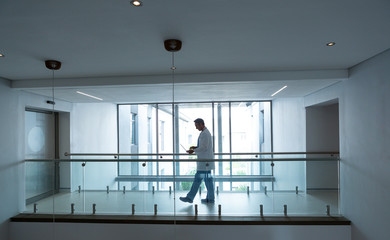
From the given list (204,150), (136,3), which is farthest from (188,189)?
(136,3)

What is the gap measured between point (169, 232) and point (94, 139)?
4.30m

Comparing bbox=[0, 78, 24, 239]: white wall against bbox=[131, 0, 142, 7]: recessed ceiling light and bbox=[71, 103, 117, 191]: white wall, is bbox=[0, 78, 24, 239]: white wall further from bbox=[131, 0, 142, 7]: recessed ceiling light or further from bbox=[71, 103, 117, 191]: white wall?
bbox=[131, 0, 142, 7]: recessed ceiling light

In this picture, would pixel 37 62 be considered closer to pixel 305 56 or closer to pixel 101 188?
pixel 101 188

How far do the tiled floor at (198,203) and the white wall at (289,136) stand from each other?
256 mm

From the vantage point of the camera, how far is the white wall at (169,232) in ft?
13.6

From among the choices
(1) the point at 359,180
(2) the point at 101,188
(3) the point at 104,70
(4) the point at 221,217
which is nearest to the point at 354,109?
(1) the point at 359,180

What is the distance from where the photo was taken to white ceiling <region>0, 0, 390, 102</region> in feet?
6.50

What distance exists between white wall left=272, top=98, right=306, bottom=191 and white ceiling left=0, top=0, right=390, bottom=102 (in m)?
1.77

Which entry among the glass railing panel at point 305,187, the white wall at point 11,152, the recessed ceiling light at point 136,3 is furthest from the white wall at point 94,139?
the recessed ceiling light at point 136,3

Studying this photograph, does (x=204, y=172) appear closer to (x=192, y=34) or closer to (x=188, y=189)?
(x=188, y=189)

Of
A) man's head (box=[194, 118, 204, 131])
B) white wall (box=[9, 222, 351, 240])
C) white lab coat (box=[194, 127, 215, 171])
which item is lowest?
white wall (box=[9, 222, 351, 240])

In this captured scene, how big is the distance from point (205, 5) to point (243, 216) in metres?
3.54

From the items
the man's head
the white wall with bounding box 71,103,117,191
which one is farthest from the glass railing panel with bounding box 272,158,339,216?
the white wall with bounding box 71,103,117,191

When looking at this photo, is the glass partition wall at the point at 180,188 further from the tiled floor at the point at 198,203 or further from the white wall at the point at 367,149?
the white wall at the point at 367,149
